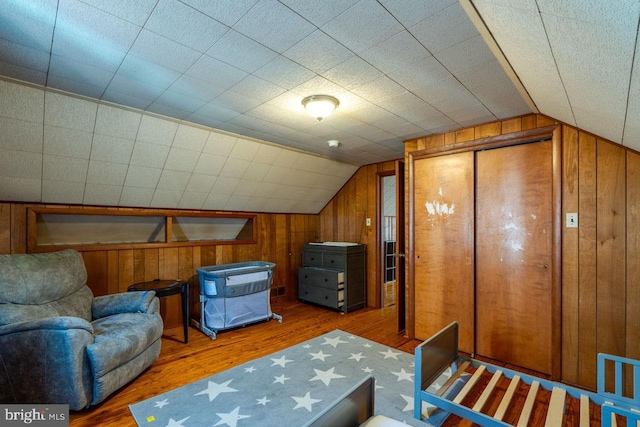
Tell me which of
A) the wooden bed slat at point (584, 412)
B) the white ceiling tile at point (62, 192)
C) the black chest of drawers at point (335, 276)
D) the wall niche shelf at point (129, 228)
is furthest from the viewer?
the black chest of drawers at point (335, 276)

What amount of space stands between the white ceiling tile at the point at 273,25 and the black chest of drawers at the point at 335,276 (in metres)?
3.07

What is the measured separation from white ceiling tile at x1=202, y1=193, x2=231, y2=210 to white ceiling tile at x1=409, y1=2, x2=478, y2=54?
292 centimetres

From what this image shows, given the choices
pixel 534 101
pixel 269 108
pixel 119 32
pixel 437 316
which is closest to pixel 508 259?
pixel 437 316

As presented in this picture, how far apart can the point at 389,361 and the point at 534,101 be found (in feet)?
8.05

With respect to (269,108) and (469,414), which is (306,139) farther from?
(469,414)

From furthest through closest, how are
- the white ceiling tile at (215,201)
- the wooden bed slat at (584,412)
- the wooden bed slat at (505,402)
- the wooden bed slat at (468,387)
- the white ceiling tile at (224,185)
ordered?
the white ceiling tile at (215,201) < the white ceiling tile at (224,185) < the wooden bed slat at (468,387) < the wooden bed slat at (505,402) < the wooden bed slat at (584,412)

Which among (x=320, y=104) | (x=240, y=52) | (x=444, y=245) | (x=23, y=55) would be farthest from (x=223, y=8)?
(x=444, y=245)

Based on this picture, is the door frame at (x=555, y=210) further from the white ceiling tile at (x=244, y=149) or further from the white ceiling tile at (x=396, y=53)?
the white ceiling tile at (x=244, y=149)

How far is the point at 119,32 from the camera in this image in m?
1.49

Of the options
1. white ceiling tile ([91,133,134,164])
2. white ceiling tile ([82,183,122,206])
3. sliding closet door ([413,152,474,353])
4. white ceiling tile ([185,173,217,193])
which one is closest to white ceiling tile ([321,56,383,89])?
sliding closet door ([413,152,474,353])

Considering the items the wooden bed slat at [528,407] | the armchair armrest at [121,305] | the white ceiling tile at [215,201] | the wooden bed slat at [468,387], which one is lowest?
the wooden bed slat at [468,387]

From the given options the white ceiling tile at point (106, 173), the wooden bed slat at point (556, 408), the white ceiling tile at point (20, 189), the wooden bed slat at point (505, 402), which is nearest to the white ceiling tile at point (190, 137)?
the white ceiling tile at point (106, 173)

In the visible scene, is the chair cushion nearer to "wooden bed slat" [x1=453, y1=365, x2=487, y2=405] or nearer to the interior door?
"wooden bed slat" [x1=453, y1=365, x2=487, y2=405]

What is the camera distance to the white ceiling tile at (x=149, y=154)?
9.19ft
